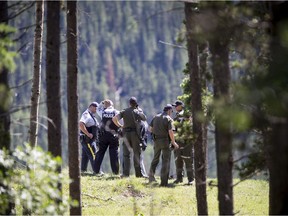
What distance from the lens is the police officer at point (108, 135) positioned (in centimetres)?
2220

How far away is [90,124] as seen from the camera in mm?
22766

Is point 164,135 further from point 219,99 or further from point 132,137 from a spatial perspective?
point 219,99

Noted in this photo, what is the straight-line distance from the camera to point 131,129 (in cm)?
2156

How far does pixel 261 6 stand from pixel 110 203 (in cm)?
801

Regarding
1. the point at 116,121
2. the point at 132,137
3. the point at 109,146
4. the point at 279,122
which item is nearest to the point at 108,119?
the point at 116,121

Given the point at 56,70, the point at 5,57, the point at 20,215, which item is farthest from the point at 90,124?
the point at 5,57

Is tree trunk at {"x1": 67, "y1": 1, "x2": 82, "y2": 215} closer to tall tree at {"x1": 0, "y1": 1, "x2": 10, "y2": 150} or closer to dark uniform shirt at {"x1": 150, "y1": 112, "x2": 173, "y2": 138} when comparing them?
tall tree at {"x1": 0, "y1": 1, "x2": 10, "y2": 150}


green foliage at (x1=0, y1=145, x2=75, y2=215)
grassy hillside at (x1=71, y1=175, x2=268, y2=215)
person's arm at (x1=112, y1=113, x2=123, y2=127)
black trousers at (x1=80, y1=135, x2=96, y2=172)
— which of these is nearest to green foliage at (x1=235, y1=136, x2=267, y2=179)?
green foliage at (x1=0, y1=145, x2=75, y2=215)

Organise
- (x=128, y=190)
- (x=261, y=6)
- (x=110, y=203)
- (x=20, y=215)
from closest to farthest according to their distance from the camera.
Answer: (x=261, y=6) < (x=20, y=215) < (x=110, y=203) < (x=128, y=190)

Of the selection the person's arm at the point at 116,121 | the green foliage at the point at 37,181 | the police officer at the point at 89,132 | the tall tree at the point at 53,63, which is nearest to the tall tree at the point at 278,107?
the green foliage at the point at 37,181

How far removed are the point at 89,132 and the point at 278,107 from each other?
13.8 meters

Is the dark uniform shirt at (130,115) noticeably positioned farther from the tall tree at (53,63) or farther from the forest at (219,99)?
the tall tree at (53,63)

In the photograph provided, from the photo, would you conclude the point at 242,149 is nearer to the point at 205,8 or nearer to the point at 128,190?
the point at 205,8

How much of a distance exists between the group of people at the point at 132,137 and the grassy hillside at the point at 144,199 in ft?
2.27
